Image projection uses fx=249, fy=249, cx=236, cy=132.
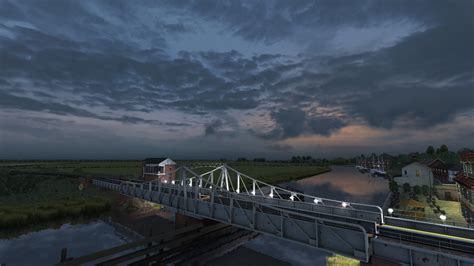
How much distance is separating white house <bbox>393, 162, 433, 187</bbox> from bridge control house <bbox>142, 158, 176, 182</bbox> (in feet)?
204

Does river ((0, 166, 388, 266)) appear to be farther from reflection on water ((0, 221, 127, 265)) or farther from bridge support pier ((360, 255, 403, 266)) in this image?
bridge support pier ((360, 255, 403, 266))

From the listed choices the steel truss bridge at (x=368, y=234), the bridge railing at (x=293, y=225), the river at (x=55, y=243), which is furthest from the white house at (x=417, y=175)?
the river at (x=55, y=243)

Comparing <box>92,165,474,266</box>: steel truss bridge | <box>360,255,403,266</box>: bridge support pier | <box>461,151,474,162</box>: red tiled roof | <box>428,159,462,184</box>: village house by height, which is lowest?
<box>360,255,403,266</box>: bridge support pier

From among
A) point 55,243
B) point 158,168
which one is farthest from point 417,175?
point 55,243

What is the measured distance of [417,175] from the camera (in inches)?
2584

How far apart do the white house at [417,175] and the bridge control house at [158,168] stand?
6218cm

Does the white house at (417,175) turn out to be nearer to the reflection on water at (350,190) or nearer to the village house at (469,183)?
the reflection on water at (350,190)

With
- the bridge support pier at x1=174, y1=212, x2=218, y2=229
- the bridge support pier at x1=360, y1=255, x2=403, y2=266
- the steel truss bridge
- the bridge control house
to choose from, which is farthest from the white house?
the bridge control house

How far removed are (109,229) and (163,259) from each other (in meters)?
16.4

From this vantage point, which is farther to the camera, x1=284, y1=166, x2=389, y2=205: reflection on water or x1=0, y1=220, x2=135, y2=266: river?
x1=284, y1=166, x2=389, y2=205: reflection on water

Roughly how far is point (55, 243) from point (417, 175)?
260ft

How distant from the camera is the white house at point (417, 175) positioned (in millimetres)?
63844

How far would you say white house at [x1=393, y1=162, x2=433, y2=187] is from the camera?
63.8 metres

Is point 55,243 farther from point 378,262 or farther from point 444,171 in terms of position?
point 444,171
